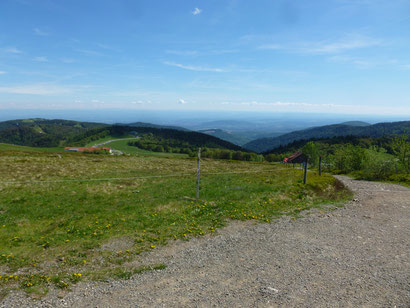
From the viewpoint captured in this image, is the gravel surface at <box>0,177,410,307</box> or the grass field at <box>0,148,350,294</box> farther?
the grass field at <box>0,148,350,294</box>

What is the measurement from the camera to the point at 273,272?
8898 millimetres

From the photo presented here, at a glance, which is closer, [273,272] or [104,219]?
[273,272]

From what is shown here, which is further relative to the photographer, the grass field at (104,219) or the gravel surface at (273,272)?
the grass field at (104,219)

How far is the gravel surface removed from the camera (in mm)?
7254

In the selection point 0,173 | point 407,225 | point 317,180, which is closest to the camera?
point 407,225

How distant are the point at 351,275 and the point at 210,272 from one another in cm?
555

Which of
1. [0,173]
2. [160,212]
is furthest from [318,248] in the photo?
[0,173]

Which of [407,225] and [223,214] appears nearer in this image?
[407,225]

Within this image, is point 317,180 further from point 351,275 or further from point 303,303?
point 303,303

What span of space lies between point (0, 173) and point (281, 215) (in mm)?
35151

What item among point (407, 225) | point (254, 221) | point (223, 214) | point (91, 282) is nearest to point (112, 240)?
point (91, 282)

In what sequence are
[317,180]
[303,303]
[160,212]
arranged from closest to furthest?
1. [303,303]
2. [160,212]
3. [317,180]

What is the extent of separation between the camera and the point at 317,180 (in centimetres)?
2320

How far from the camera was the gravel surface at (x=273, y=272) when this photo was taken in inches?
286
